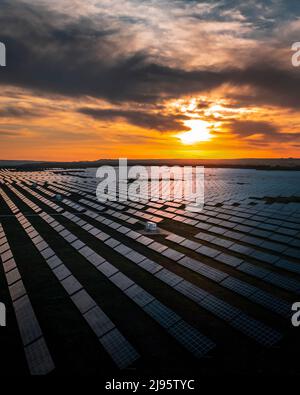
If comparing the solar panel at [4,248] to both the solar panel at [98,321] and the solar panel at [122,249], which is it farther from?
the solar panel at [98,321]

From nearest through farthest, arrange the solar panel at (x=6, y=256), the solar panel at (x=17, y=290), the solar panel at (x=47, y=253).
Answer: the solar panel at (x=17, y=290) → the solar panel at (x=6, y=256) → the solar panel at (x=47, y=253)

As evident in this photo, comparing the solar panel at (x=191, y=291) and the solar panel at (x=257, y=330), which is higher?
the solar panel at (x=191, y=291)

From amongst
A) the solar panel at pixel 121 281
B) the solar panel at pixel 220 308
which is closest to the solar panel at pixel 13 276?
the solar panel at pixel 121 281

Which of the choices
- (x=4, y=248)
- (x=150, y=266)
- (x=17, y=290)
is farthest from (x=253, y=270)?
(x=4, y=248)

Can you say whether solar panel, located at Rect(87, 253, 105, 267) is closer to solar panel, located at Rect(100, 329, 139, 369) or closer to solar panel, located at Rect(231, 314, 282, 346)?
solar panel, located at Rect(100, 329, 139, 369)

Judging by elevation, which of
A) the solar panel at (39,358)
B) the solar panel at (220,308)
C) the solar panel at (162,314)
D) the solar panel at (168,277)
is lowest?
the solar panel at (39,358)

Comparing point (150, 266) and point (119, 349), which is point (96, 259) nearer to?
point (150, 266)
